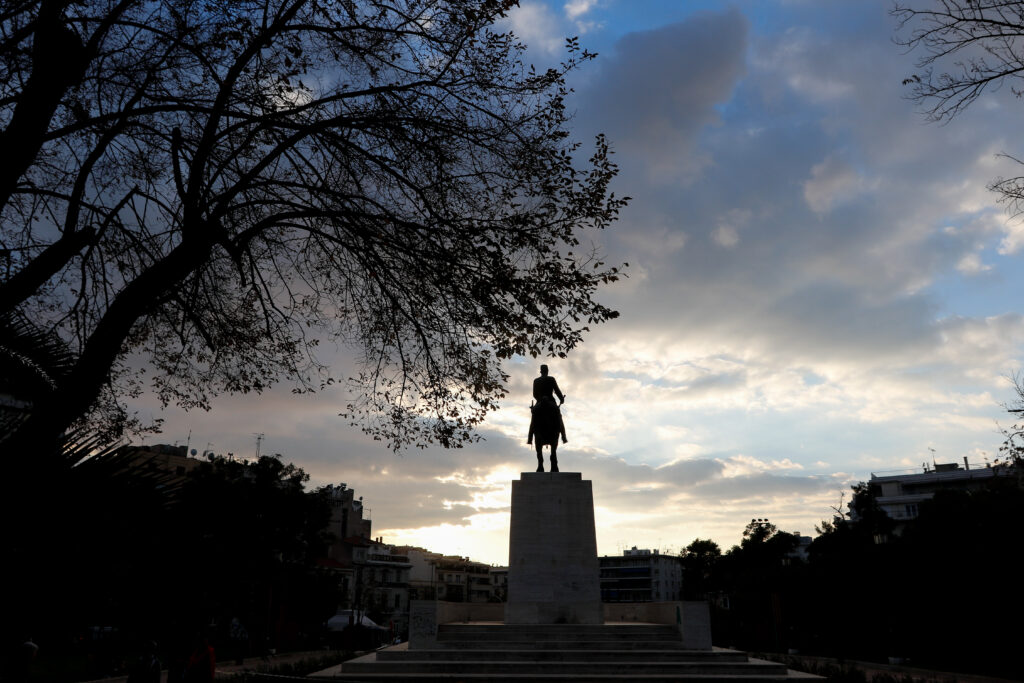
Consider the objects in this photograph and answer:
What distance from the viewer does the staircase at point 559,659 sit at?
1320cm

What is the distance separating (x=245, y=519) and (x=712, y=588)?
65812mm

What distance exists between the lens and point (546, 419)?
19.4 metres

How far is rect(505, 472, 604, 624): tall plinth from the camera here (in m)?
17.5

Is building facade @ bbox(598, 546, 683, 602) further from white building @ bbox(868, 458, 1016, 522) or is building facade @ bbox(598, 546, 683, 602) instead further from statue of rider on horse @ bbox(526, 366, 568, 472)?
statue of rider on horse @ bbox(526, 366, 568, 472)

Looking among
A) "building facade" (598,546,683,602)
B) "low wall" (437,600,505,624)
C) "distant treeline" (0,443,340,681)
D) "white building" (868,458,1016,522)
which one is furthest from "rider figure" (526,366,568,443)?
"building facade" (598,546,683,602)

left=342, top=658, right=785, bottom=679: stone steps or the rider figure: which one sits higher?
the rider figure

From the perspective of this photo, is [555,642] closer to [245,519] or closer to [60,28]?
[60,28]

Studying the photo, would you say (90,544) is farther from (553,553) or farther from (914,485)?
(914,485)

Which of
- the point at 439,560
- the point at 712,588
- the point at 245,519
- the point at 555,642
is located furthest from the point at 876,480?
the point at 555,642

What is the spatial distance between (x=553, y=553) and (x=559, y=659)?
13.7 ft

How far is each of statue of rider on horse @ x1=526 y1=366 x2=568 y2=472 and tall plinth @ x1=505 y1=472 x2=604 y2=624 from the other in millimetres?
737

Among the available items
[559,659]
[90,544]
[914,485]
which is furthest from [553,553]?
[914,485]

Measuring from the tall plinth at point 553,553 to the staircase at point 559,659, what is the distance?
3.85 feet

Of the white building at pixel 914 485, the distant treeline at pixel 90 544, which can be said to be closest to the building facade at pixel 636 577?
the white building at pixel 914 485
